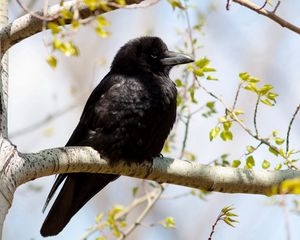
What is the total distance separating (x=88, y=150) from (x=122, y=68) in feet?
4.37

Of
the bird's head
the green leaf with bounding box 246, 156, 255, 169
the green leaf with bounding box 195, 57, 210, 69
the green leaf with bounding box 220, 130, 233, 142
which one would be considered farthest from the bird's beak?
the green leaf with bounding box 246, 156, 255, 169

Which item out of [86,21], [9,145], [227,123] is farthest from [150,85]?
[86,21]

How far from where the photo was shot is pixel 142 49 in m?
5.30

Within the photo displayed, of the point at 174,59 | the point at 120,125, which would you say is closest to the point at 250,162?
the point at 120,125

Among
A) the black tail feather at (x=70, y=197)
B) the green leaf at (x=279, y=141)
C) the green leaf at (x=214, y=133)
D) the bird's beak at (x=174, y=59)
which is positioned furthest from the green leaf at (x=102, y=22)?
the bird's beak at (x=174, y=59)

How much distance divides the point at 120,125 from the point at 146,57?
838 mm

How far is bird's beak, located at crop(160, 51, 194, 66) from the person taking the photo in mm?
5136

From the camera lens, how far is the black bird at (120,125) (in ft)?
14.8

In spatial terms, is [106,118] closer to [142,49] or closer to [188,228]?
[142,49]

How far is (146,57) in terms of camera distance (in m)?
5.25

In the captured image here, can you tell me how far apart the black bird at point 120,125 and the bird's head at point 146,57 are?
13mm

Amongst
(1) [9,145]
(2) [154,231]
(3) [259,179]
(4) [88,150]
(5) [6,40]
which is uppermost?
(5) [6,40]

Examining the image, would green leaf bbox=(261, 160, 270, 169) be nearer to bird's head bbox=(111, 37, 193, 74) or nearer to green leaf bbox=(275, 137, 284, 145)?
green leaf bbox=(275, 137, 284, 145)

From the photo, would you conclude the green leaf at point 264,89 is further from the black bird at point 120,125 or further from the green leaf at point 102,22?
the green leaf at point 102,22
